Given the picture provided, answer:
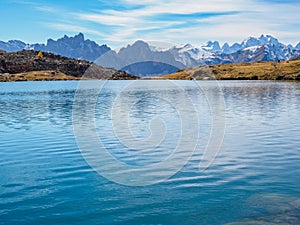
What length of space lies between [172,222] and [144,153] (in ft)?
56.3

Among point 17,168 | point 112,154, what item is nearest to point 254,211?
point 112,154

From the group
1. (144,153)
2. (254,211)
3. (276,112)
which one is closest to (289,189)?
(254,211)

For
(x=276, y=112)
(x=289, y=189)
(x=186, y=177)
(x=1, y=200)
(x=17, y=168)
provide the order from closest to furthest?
(x=1, y=200) < (x=289, y=189) < (x=186, y=177) < (x=17, y=168) < (x=276, y=112)

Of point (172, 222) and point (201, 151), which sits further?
point (201, 151)

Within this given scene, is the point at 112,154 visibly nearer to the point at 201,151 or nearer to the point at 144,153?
the point at 144,153

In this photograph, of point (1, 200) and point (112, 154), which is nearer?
point (1, 200)

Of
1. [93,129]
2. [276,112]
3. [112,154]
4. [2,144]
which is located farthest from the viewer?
[276,112]

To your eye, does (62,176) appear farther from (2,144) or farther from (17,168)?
(2,144)

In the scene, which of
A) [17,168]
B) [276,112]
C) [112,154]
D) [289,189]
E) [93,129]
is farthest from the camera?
[276,112]

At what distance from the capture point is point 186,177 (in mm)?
27750

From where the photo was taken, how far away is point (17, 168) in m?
30.9

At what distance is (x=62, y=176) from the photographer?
28281mm

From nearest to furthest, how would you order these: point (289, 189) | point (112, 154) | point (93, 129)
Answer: point (289, 189)
point (112, 154)
point (93, 129)

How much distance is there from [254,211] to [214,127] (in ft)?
109
